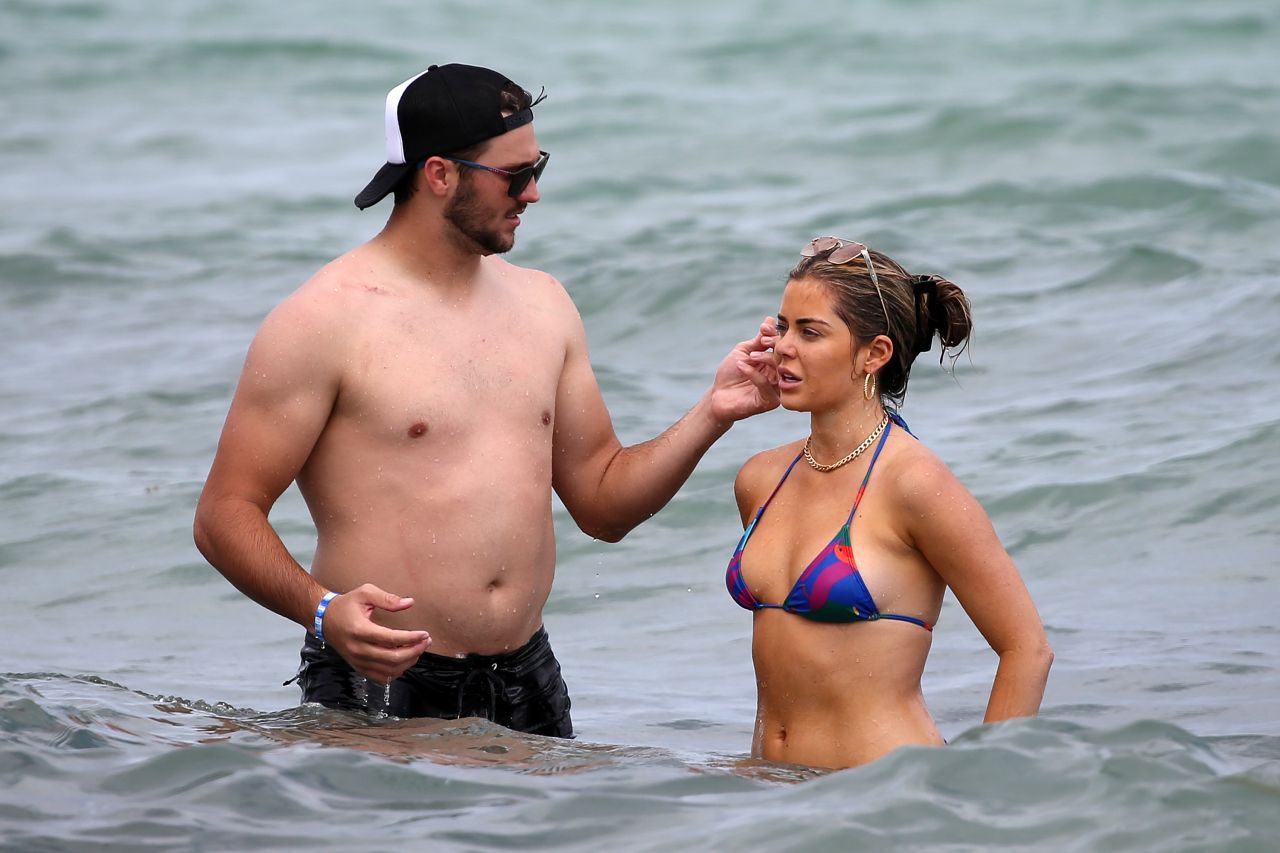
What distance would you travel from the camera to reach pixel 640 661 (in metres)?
6.98

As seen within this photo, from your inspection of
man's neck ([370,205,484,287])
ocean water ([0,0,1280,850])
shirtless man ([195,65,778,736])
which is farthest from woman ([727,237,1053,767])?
man's neck ([370,205,484,287])

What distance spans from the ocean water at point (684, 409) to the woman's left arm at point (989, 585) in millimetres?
109

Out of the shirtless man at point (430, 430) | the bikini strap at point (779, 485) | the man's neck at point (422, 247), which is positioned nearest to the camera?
the bikini strap at point (779, 485)

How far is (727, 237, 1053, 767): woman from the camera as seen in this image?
4.11 meters

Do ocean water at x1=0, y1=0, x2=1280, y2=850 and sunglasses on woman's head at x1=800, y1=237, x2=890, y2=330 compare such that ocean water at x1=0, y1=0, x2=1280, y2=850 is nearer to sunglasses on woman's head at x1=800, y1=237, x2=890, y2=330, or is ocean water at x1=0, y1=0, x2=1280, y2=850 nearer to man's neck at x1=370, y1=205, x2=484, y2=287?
sunglasses on woman's head at x1=800, y1=237, x2=890, y2=330

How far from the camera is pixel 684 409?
1011 centimetres

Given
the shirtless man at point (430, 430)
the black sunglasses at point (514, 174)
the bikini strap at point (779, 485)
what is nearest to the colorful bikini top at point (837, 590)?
the bikini strap at point (779, 485)

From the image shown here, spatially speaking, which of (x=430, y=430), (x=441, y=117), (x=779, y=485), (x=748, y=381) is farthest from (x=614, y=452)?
(x=441, y=117)

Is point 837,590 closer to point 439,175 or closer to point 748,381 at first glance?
point 748,381

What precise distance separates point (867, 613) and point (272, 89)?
20.6m

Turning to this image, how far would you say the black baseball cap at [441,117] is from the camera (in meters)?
4.79

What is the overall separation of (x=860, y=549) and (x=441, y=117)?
1681 mm

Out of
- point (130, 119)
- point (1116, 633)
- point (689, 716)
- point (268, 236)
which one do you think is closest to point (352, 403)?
point (689, 716)

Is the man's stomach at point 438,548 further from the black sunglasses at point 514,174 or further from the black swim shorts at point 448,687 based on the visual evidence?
the black sunglasses at point 514,174
